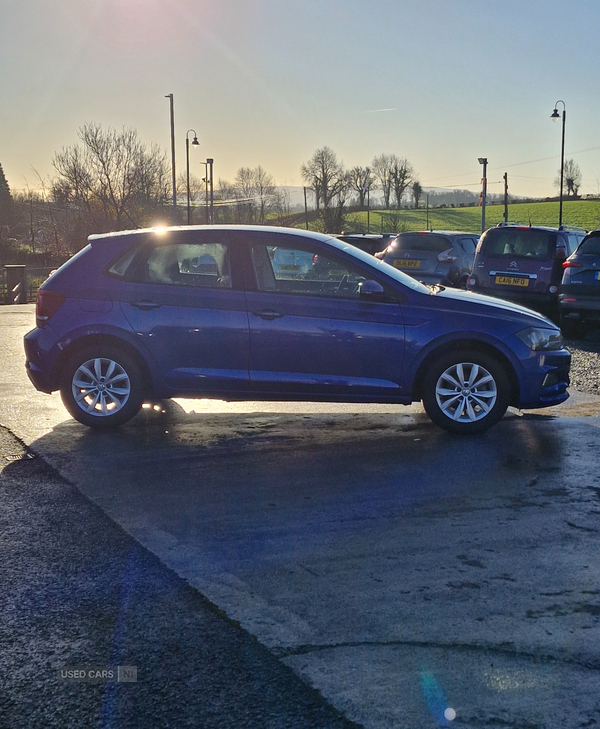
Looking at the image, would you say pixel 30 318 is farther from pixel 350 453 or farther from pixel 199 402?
pixel 350 453

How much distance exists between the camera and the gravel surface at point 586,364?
9693mm

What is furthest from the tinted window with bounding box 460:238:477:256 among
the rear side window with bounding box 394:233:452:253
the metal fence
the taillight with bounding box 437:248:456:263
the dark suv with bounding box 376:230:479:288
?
the metal fence

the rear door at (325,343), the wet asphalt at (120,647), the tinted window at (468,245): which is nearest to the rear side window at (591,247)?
the tinted window at (468,245)

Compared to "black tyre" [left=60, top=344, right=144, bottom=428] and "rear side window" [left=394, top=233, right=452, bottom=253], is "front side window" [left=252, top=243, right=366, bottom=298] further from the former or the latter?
"rear side window" [left=394, top=233, right=452, bottom=253]

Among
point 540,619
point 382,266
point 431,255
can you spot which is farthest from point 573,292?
point 540,619

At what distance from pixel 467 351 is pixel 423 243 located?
12118 mm

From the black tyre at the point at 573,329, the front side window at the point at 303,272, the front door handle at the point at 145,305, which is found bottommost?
the black tyre at the point at 573,329

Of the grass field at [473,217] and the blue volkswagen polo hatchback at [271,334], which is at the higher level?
the grass field at [473,217]

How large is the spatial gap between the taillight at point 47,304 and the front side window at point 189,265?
2.46 feet

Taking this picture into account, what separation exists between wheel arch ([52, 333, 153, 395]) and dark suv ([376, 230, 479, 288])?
12.0 m

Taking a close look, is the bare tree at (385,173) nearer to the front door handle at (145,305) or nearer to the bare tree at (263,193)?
the bare tree at (263,193)

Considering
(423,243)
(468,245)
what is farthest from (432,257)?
(468,245)

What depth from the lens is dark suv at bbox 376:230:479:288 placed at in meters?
18.6

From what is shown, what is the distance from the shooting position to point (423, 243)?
1883 centimetres
